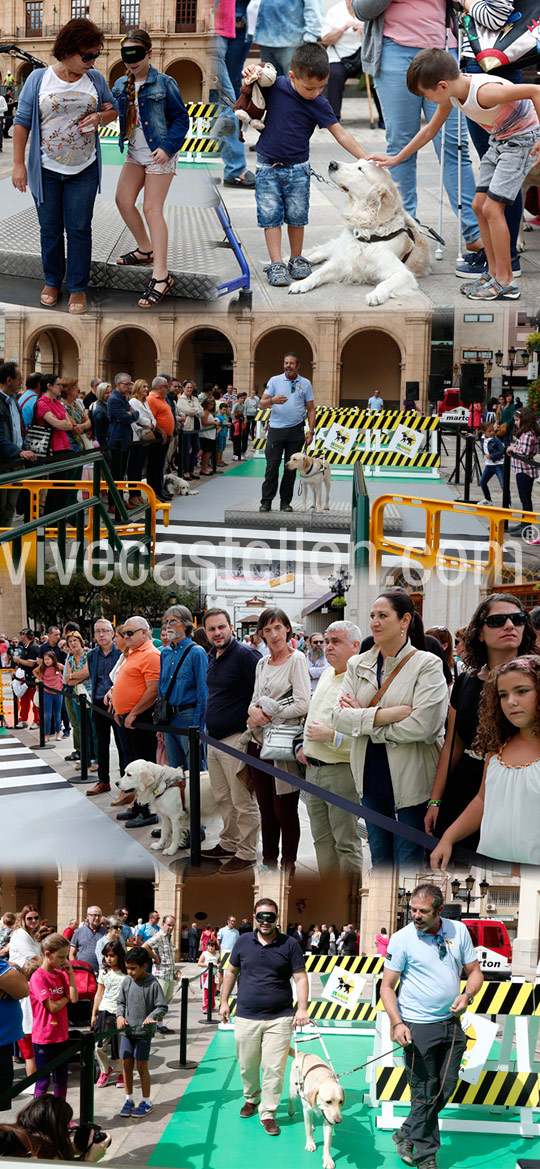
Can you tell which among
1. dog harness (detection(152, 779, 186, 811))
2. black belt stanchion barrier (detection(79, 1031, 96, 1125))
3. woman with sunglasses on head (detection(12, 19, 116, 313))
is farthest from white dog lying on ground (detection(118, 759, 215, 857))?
woman with sunglasses on head (detection(12, 19, 116, 313))

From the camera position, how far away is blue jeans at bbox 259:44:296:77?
7.35 metres

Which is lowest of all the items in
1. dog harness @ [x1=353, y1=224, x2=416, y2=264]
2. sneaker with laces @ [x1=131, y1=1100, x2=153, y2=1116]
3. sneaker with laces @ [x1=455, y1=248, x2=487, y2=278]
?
sneaker with laces @ [x1=131, y1=1100, x2=153, y2=1116]

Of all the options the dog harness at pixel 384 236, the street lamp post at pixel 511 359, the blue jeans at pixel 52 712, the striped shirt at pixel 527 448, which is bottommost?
the blue jeans at pixel 52 712

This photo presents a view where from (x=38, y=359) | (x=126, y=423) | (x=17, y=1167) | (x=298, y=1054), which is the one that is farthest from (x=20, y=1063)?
(x=38, y=359)

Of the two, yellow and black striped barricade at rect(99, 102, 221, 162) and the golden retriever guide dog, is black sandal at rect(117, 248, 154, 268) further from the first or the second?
the golden retriever guide dog

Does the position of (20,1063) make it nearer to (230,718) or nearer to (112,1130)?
(112,1130)

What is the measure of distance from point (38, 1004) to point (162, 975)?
267cm

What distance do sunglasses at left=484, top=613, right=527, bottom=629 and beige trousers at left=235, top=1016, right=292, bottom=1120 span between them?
6.58 feet

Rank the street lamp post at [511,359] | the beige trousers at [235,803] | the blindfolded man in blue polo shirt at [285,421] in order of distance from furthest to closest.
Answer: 1. the street lamp post at [511,359]
2. the blindfolded man in blue polo shirt at [285,421]
3. the beige trousers at [235,803]

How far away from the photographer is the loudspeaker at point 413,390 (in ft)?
34.0

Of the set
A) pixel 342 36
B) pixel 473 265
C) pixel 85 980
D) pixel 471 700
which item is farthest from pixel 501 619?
pixel 342 36

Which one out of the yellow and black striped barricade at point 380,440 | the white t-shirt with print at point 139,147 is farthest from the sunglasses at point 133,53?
the yellow and black striped barricade at point 380,440

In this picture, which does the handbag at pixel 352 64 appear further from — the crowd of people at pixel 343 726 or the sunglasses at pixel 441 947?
the sunglasses at pixel 441 947

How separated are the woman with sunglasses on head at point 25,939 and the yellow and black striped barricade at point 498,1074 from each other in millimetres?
1895
